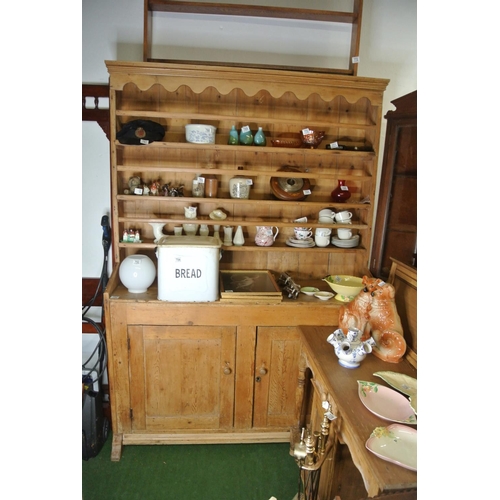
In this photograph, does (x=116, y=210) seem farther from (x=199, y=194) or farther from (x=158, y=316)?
(x=158, y=316)

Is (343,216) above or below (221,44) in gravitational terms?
below

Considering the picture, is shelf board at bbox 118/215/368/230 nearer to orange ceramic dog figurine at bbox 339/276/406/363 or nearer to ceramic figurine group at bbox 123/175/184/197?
ceramic figurine group at bbox 123/175/184/197

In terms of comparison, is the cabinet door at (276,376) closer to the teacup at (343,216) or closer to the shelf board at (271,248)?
the shelf board at (271,248)

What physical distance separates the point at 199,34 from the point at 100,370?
2.17 metres

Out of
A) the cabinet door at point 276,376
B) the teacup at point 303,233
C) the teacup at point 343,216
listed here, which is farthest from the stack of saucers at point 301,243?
the cabinet door at point 276,376

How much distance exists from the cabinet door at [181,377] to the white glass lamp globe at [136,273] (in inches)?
9.3

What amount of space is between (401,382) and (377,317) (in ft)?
1.07

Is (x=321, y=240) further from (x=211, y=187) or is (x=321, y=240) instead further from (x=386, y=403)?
(x=386, y=403)

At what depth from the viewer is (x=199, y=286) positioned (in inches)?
87.0

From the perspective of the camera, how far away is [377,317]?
6.02 ft

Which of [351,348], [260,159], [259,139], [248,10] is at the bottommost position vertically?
[351,348]

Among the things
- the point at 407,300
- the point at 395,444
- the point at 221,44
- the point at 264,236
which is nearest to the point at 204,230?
the point at 264,236

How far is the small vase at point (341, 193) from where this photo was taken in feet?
8.30

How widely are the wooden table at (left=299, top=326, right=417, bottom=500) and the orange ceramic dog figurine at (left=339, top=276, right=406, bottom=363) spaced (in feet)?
0.30
